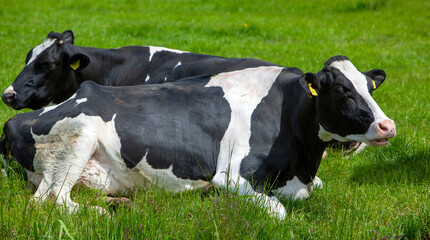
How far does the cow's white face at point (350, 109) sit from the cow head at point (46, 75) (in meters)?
3.88

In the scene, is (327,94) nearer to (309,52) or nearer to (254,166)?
(254,166)

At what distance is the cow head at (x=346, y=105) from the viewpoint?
4.31 m

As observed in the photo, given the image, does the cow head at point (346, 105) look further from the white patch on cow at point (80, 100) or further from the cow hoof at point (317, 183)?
the white patch on cow at point (80, 100)

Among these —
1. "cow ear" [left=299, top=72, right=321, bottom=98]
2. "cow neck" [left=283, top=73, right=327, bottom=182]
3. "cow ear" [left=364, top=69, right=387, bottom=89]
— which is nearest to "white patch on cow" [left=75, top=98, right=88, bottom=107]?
"cow neck" [left=283, top=73, right=327, bottom=182]

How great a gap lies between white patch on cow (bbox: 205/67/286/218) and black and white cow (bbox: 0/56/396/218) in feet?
0.03

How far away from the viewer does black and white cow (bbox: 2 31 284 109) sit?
7.00m

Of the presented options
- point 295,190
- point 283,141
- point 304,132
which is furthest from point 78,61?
point 295,190

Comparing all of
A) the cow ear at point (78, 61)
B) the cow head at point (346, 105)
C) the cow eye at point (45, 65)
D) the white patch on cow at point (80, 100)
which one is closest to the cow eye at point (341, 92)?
the cow head at point (346, 105)

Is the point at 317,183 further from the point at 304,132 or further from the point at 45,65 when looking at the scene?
the point at 45,65

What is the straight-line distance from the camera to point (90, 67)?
759 cm

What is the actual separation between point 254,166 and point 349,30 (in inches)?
458

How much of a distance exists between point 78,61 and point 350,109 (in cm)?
427

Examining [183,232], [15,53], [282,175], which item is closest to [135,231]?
[183,232]

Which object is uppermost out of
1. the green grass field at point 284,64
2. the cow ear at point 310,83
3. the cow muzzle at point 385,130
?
the cow ear at point 310,83
